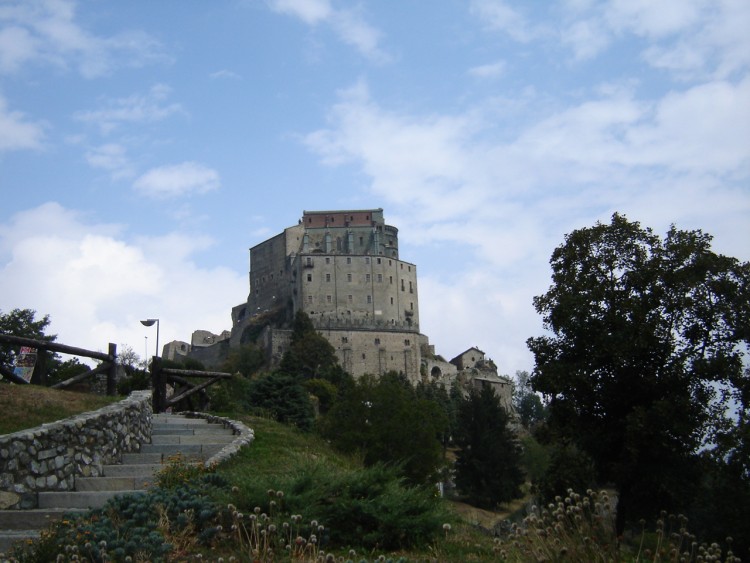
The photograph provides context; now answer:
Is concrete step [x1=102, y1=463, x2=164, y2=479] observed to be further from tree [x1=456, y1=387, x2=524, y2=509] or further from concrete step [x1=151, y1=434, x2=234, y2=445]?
tree [x1=456, y1=387, x2=524, y2=509]

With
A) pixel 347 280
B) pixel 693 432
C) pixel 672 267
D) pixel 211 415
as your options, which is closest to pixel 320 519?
pixel 211 415

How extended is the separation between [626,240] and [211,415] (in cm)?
1152

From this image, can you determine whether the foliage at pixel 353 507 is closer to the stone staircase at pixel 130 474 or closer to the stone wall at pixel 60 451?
the stone staircase at pixel 130 474

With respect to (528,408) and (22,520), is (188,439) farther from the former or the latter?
(528,408)

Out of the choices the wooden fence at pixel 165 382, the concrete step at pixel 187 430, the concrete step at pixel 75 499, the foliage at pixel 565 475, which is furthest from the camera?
the foliage at pixel 565 475

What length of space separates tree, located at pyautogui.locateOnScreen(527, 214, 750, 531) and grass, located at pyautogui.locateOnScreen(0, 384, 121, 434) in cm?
1163

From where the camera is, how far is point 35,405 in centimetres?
1120

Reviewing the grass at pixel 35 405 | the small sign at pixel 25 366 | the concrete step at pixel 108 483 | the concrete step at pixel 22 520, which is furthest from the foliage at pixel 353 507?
the small sign at pixel 25 366

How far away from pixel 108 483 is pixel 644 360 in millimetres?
13608

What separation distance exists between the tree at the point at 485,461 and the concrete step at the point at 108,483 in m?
44.7

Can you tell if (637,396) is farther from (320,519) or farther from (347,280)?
Answer: (347,280)

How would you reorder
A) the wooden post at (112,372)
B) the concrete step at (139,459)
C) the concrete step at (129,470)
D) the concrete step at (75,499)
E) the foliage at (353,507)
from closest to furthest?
1. the foliage at (353,507)
2. the concrete step at (75,499)
3. the concrete step at (129,470)
4. the concrete step at (139,459)
5. the wooden post at (112,372)

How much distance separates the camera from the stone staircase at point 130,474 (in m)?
8.45

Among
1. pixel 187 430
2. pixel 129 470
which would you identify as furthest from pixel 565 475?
pixel 129 470
